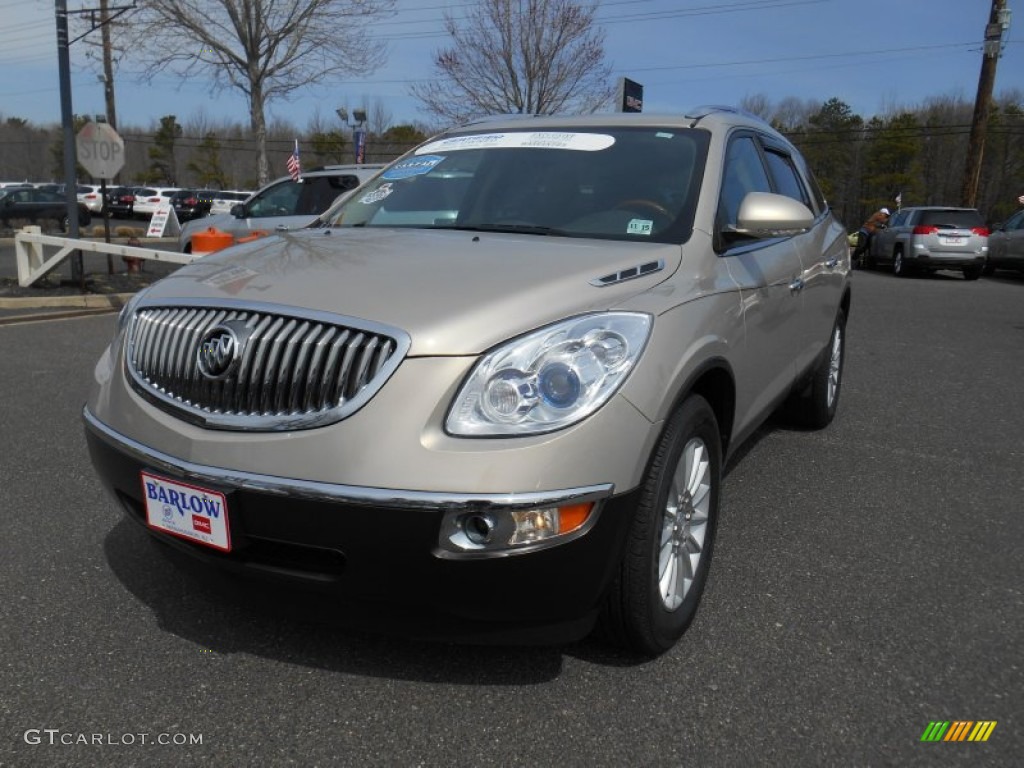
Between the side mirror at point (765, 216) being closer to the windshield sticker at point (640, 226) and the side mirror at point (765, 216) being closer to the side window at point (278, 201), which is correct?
the windshield sticker at point (640, 226)

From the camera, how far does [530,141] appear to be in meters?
3.55

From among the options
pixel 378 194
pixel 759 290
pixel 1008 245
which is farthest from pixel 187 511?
pixel 1008 245

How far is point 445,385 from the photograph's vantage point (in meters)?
2.03

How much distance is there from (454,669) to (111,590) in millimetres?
1317

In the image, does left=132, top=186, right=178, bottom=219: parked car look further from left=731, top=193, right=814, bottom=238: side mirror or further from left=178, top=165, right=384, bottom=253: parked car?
left=731, top=193, right=814, bottom=238: side mirror

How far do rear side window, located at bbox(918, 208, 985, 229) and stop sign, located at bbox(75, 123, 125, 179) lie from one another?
15730 mm

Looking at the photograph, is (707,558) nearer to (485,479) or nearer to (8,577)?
(485,479)

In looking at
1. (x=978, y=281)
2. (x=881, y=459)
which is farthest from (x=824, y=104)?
(x=881, y=459)

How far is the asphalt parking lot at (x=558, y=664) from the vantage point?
83.6 inches

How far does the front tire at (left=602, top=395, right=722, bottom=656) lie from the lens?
2.23 metres

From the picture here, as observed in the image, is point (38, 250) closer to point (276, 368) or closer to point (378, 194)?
point (378, 194)

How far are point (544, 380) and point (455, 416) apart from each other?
242mm

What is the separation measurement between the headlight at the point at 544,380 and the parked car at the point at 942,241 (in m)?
17.8

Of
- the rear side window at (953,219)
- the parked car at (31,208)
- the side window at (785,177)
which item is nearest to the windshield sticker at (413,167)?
the side window at (785,177)
